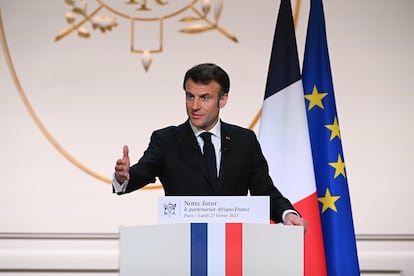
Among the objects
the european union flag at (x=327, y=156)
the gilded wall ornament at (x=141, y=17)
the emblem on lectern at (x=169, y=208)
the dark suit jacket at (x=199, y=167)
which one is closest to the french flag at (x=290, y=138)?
the european union flag at (x=327, y=156)

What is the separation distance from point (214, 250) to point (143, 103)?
2307 millimetres

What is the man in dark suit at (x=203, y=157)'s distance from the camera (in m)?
2.34

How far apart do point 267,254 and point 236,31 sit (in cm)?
244

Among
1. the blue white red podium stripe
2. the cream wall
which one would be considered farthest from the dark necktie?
the cream wall

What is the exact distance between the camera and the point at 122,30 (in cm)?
422

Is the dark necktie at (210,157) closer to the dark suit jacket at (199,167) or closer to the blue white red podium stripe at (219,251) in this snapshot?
the dark suit jacket at (199,167)

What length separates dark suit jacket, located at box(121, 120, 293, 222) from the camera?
234 cm

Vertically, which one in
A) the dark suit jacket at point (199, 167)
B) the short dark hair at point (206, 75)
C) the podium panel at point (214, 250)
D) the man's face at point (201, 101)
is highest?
the short dark hair at point (206, 75)

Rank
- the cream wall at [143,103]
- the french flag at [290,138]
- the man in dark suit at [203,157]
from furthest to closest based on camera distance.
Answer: the cream wall at [143,103]
the french flag at [290,138]
the man in dark suit at [203,157]

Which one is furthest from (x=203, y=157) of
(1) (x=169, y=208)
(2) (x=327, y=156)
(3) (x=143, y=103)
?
(3) (x=143, y=103)

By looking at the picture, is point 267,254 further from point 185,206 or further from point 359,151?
point 359,151

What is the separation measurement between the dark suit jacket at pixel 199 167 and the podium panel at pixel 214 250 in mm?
345

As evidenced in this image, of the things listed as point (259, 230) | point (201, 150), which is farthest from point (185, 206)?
point (201, 150)

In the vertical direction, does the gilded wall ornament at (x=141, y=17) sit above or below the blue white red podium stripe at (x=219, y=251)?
above
